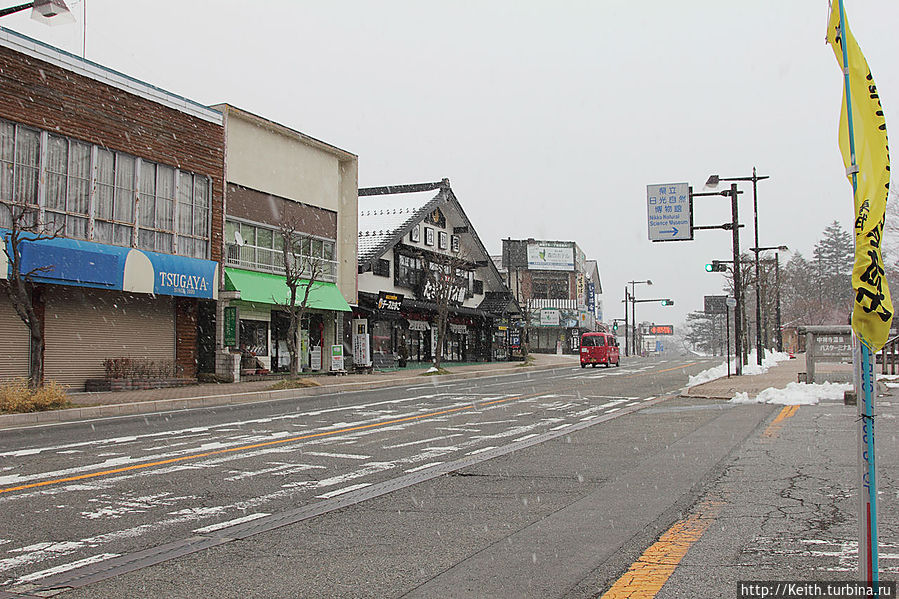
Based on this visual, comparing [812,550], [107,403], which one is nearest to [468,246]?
[107,403]

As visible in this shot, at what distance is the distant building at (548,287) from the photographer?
77875mm

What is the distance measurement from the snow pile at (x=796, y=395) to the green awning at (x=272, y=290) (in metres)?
A: 16.0

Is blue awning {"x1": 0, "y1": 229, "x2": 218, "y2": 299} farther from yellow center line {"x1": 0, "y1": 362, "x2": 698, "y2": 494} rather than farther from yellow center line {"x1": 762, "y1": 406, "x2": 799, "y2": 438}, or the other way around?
yellow center line {"x1": 762, "y1": 406, "x2": 799, "y2": 438}

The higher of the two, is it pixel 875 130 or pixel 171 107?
pixel 171 107

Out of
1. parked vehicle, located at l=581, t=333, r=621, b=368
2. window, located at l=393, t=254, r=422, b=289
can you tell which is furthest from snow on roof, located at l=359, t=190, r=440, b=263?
parked vehicle, located at l=581, t=333, r=621, b=368

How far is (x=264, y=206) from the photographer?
1153 inches

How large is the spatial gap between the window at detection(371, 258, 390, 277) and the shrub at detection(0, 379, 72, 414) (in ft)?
73.2

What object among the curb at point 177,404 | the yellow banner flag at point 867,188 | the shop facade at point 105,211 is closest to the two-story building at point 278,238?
the shop facade at point 105,211

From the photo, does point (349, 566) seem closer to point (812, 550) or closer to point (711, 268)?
point (812, 550)

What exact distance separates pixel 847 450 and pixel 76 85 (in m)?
21.3

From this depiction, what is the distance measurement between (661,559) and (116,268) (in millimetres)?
19849

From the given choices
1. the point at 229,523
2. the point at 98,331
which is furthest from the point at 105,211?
the point at 229,523

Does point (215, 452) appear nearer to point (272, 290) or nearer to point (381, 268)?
point (272, 290)

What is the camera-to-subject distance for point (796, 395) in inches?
691
